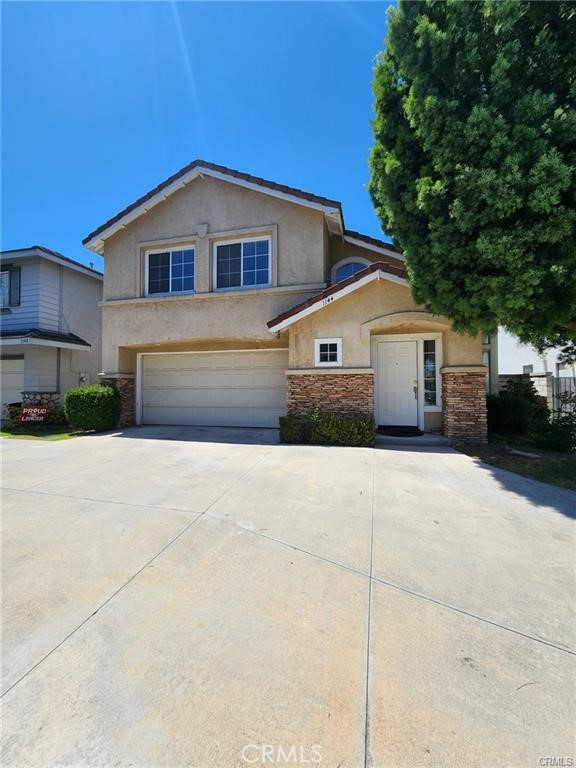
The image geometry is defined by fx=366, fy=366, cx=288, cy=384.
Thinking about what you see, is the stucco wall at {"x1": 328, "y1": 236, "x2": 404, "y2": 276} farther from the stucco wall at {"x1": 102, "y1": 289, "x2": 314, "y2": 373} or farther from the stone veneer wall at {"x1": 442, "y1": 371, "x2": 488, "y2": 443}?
the stone veneer wall at {"x1": 442, "y1": 371, "x2": 488, "y2": 443}

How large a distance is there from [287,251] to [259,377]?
421 cm

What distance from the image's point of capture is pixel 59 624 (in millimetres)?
2652

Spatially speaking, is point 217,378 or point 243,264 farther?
point 217,378

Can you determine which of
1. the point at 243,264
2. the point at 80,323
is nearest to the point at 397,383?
the point at 243,264

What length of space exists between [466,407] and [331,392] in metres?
3.44

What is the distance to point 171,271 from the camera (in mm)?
12844

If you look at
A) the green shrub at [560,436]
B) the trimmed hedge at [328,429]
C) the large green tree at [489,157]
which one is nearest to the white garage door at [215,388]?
the trimmed hedge at [328,429]

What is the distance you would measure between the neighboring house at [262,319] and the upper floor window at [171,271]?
5 cm

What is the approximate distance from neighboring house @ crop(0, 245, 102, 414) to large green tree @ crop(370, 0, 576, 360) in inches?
557

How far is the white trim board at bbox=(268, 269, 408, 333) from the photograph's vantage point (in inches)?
368

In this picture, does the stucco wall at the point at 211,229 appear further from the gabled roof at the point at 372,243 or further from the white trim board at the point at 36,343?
the white trim board at the point at 36,343

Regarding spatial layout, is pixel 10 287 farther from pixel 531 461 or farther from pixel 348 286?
pixel 531 461

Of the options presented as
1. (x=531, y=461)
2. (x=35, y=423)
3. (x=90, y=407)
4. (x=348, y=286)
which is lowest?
(x=531, y=461)

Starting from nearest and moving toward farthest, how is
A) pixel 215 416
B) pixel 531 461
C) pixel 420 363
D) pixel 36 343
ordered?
pixel 531 461 < pixel 420 363 < pixel 215 416 < pixel 36 343
